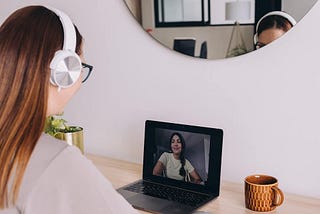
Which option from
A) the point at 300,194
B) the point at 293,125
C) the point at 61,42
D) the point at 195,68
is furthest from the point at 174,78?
the point at 61,42

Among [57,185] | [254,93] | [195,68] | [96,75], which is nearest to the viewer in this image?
[57,185]

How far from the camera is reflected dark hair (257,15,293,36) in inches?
55.7

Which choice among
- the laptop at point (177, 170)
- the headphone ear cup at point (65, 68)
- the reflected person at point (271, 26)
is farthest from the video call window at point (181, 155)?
the headphone ear cup at point (65, 68)

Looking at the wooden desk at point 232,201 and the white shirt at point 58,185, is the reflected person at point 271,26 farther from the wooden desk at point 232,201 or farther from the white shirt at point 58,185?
the white shirt at point 58,185

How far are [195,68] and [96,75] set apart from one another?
486 millimetres

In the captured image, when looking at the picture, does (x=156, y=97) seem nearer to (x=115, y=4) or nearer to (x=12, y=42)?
(x=115, y=4)

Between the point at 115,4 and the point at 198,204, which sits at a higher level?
the point at 115,4

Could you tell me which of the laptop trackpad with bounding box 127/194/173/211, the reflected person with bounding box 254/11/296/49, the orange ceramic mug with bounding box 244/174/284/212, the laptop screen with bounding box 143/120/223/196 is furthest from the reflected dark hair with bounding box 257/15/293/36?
the laptop trackpad with bounding box 127/194/173/211

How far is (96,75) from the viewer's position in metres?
1.95

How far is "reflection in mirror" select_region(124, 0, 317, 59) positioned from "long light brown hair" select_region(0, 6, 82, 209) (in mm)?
722

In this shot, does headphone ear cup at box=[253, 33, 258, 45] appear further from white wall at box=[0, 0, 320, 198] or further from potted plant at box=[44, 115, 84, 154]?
potted plant at box=[44, 115, 84, 154]

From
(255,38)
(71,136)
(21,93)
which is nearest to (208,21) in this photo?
(255,38)

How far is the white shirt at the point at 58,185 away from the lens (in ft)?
2.97

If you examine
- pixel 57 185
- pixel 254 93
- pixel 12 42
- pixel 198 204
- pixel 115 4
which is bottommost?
pixel 198 204
